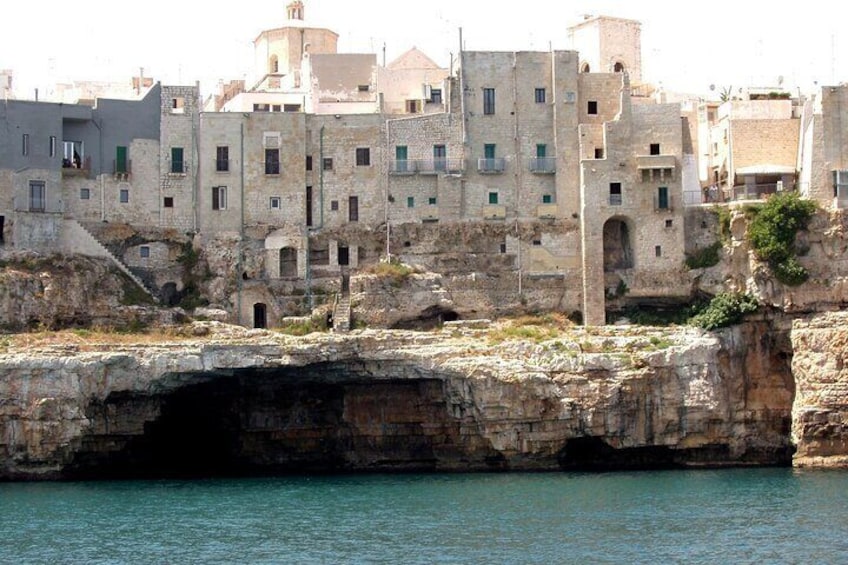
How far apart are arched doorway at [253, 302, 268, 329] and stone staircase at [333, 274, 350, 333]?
3.00m

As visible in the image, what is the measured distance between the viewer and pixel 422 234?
71.8 meters

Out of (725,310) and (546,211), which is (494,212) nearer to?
(546,211)

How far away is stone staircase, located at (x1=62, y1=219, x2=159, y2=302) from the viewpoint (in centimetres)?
6969

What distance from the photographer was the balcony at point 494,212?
72.1m

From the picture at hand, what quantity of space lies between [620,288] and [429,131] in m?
9.60

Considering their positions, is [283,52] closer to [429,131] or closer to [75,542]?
[429,131]

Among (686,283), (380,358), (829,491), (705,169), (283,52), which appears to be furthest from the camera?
(283,52)

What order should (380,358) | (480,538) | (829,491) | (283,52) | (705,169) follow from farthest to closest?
(283,52) → (705,169) → (380,358) → (829,491) → (480,538)

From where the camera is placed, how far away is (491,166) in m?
72.3

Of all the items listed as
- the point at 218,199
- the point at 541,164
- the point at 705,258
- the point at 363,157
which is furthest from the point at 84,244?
the point at 705,258

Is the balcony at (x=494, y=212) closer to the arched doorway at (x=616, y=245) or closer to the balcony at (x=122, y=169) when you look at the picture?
the arched doorway at (x=616, y=245)

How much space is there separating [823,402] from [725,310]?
499 centimetres

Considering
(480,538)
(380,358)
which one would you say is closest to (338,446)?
(380,358)

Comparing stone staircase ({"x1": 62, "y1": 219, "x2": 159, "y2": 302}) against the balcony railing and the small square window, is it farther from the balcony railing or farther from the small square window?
the balcony railing
